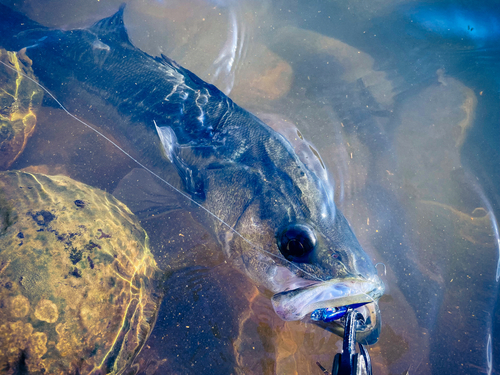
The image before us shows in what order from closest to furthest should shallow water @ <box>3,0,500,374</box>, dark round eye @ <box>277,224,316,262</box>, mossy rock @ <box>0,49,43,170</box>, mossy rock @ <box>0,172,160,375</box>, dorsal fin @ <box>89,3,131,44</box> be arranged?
mossy rock @ <box>0,172,160,375</box> → dark round eye @ <box>277,224,316,262</box> → shallow water @ <box>3,0,500,374</box> → dorsal fin @ <box>89,3,131,44</box> → mossy rock @ <box>0,49,43,170</box>

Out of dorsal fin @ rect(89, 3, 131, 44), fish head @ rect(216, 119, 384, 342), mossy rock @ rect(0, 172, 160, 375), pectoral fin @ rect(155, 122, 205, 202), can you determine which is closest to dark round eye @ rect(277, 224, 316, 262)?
fish head @ rect(216, 119, 384, 342)

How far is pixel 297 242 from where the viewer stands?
253 centimetres

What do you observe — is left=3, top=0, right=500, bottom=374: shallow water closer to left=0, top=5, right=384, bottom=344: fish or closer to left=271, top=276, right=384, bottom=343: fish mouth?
left=0, top=5, right=384, bottom=344: fish

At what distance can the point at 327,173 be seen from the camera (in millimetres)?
3631

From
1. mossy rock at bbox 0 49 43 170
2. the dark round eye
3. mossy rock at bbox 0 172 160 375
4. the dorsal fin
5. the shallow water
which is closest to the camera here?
mossy rock at bbox 0 172 160 375

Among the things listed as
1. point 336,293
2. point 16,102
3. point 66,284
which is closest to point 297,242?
point 336,293

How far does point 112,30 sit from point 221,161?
273 cm

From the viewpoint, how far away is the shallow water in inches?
127

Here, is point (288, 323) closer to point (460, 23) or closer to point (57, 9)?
point (460, 23)

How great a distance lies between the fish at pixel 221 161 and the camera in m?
2.53

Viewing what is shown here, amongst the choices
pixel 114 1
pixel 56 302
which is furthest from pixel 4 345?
pixel 114 1

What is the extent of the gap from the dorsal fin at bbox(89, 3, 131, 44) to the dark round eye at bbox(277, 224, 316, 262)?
3.52 metres

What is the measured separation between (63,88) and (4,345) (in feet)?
11.1

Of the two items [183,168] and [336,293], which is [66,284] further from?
[336,293]
